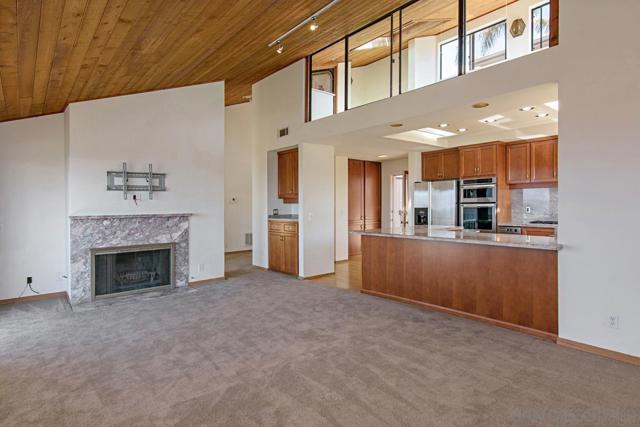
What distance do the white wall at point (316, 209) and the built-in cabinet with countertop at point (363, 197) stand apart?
2155mm

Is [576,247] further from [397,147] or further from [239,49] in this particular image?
[239,49]

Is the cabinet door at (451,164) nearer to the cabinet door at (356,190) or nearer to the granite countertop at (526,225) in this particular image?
the granite countertop at (526,225)

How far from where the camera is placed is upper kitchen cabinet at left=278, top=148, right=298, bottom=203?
686 cm

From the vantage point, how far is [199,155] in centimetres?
613

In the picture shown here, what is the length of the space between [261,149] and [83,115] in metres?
3.23

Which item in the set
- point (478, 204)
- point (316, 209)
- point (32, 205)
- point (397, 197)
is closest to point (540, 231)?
point (478, 204)

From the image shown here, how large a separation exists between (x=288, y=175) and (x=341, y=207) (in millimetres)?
1966

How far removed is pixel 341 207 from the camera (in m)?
8.53

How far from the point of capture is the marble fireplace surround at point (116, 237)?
16.4 feet

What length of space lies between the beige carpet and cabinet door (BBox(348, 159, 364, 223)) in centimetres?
492

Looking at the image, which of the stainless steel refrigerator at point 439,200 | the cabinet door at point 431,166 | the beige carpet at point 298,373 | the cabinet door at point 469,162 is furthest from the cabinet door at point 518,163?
the beige carpet at point 298,373

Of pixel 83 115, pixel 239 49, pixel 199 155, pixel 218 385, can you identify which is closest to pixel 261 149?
pixel 199 155

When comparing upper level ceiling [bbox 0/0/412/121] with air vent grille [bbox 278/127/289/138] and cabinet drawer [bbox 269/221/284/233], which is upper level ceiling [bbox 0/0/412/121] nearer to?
air vent grille [bbox 278/127/289/138]

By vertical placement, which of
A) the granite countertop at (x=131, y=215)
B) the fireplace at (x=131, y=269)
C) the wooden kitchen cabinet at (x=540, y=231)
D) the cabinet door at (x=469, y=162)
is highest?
the cabinet door at (x=469, y=162)
